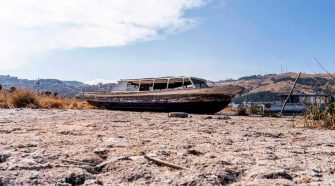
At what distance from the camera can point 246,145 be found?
5184mm

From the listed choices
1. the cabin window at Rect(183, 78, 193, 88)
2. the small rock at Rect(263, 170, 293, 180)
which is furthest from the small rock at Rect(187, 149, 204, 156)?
the cabin window at Rect(183, 78, 193, 88)

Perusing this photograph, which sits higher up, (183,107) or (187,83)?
(187,83)

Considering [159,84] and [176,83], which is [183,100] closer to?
[176,83]

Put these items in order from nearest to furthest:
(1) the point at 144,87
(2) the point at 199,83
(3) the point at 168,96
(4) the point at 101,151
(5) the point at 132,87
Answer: (4) the point at 101,151 → (3) the point at 168,96 → (2) the point at 199,83 → (1) the point at 144,87 → (5) the point at 132,87

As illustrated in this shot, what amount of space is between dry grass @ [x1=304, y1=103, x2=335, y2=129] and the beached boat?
31.0 feet

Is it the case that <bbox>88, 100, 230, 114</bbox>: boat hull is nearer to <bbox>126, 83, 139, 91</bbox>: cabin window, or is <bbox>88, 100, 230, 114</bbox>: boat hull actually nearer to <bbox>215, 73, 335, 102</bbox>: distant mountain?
<bbox>126, 83, 139, 91</bbox>: cabin window

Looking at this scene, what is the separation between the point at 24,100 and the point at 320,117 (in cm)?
1373

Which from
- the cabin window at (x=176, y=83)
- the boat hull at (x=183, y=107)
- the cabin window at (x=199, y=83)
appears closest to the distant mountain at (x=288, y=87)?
the cabin window at (x=199, y=83)

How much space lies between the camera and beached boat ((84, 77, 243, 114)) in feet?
63.5


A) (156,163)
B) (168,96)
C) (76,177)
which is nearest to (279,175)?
(156,163)

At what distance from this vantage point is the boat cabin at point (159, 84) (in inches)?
807

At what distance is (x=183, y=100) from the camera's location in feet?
64.7

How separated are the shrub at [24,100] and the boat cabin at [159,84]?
5.13 metres

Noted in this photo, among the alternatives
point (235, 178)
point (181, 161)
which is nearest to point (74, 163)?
point (181, 161)
